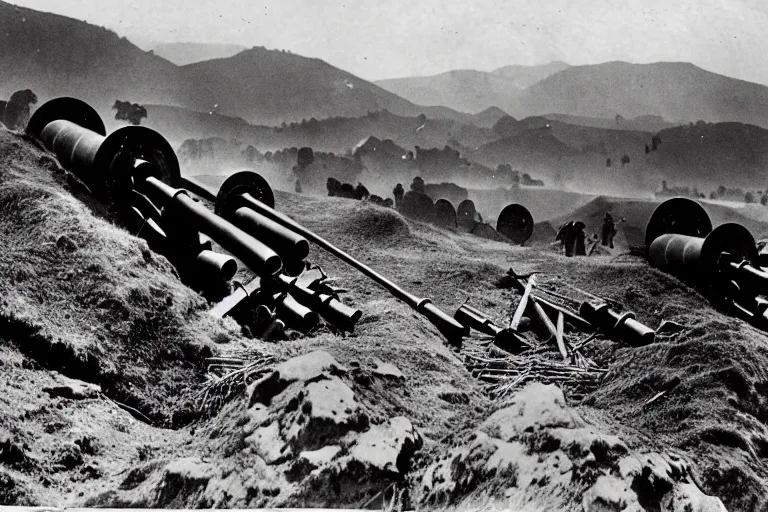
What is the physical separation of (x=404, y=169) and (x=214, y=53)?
10189 millimetres

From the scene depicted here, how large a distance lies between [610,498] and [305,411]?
5.43 ft

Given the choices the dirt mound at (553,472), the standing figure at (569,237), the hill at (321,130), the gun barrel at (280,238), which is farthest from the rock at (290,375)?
the hill at (321,130)

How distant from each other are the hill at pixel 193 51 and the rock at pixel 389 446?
1910 centimetres

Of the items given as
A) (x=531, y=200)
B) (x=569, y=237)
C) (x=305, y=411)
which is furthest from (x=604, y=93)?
(x=305, y=411)

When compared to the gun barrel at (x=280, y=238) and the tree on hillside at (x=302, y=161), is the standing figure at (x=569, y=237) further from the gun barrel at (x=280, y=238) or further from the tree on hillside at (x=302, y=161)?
the tree on hillside at (x=302, y=161)

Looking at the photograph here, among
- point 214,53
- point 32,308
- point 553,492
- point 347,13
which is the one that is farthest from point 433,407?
point 214,53

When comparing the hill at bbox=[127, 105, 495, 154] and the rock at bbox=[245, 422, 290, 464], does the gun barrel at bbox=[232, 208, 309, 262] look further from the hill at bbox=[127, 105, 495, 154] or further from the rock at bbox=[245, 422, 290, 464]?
the hill at bbox=[127, 105, 495, 154]

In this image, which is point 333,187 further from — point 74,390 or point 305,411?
point 305,411

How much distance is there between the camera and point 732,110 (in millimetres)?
28125

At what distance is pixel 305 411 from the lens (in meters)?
3.75

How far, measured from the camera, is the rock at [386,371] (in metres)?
4.63

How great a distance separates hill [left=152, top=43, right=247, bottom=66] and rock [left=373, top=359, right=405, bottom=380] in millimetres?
18150

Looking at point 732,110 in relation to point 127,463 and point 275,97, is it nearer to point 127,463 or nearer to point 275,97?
point 275,97

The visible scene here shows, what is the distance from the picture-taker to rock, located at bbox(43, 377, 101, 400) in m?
4.16
